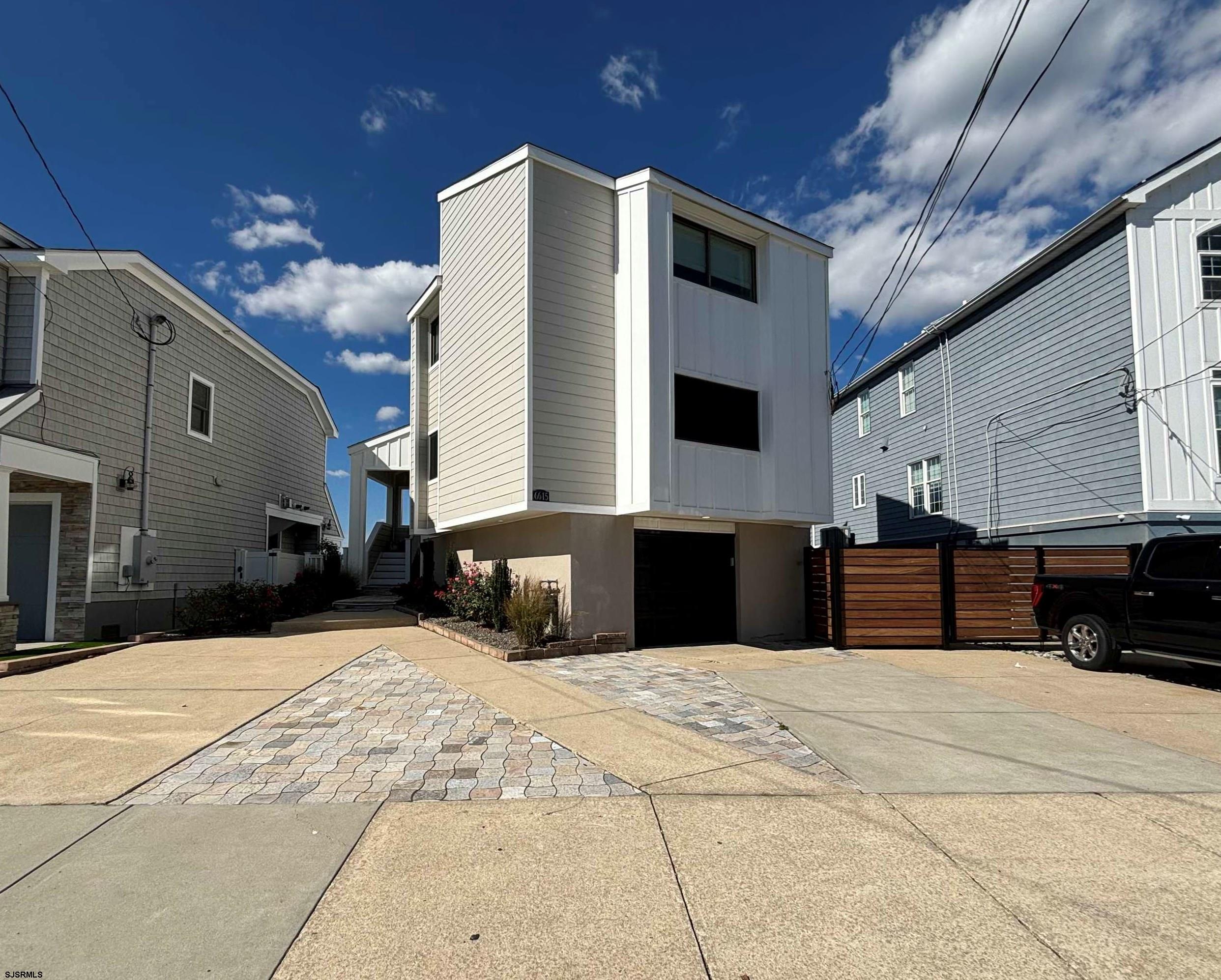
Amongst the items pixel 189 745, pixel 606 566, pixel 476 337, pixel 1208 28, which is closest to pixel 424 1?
pixel 476 337

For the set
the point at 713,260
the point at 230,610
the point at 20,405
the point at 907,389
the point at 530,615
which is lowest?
the point at 230,610

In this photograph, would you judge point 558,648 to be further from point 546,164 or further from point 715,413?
point 546,164

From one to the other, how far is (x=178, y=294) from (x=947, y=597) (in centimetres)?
1608

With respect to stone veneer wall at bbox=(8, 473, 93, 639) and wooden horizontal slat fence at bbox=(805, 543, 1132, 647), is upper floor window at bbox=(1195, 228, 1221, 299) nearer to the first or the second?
wooden horizontal slat fence at bbox=(805, 543, 1132, 647)

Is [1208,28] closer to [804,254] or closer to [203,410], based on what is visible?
[804,254]

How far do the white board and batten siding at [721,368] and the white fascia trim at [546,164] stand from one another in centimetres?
48

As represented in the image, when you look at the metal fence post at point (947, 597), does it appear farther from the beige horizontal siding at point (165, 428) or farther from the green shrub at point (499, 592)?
the beige horizontal siding at point (165, 428)

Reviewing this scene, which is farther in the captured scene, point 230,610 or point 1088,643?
point 230,610

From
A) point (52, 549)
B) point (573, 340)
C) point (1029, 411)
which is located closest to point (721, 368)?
point (573, 340)

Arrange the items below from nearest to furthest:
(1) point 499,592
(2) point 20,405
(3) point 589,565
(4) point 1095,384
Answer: (2) point 20,405, (3) point 589,565, (1) point 499,592, (4) point 1095,384

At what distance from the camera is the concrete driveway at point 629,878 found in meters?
2.46

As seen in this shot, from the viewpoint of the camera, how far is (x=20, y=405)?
32.3ft

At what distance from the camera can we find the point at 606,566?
10.4 metres

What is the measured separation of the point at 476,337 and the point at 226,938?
1113cm
